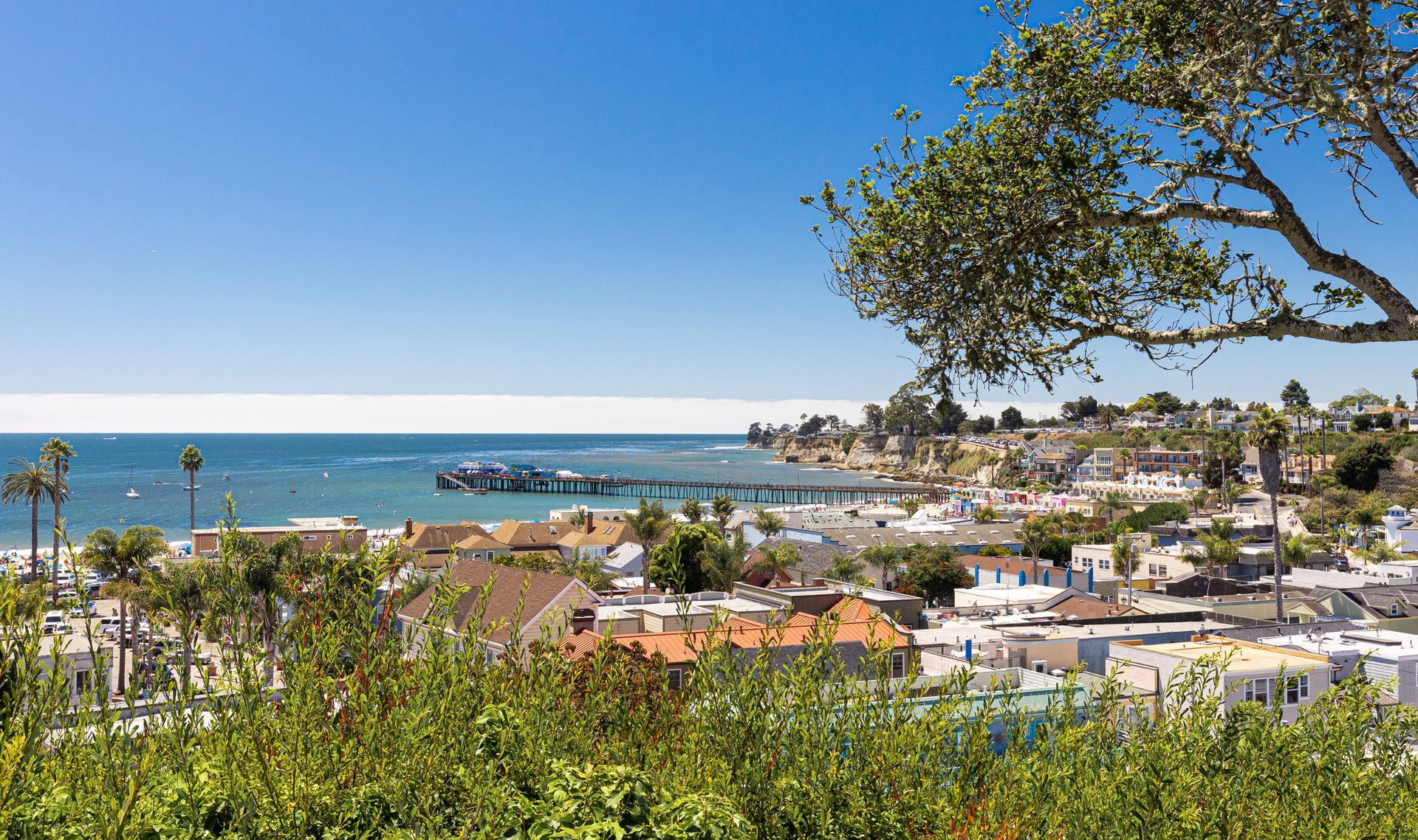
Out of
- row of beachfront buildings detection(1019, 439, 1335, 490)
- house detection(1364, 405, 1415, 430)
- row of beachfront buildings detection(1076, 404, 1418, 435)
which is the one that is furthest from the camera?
row of beachfront buildings detection(1076, 404, 1418, 435)

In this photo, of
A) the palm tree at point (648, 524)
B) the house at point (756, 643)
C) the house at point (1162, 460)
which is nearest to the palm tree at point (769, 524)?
the palm tree at point (648, 524)

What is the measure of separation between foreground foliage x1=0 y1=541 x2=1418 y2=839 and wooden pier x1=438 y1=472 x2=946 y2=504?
126 meters

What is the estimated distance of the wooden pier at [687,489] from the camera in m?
139

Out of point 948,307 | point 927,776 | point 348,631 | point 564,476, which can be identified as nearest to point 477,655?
point 348,631

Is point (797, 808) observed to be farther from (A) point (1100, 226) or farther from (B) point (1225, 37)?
(B) point (1225, 37)

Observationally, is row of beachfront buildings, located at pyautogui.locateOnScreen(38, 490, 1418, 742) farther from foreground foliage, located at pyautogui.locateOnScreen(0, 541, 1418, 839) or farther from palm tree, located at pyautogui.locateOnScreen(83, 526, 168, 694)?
palm tree, located at pyautogui.locateOnScreen(83, 526, 168, 694)

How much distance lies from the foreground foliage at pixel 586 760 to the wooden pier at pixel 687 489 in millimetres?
126145

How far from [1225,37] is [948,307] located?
7.13 ft

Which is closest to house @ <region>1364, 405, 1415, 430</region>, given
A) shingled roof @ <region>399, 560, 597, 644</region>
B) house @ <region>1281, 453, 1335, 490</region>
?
house @ <region>1281, 453, 1335, 490</region>

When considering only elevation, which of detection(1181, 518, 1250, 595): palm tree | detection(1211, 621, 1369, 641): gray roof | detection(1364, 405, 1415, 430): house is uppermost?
detection(1364, 405, 1415, 430): house

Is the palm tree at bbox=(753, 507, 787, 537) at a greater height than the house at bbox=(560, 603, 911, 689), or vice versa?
the house at bbox=(560, 603, 911, 689)

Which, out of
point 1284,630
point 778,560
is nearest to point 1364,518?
point 778,560

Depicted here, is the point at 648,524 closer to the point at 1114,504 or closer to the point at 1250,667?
the point at 1250,667

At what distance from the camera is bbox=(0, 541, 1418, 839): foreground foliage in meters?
3.36
